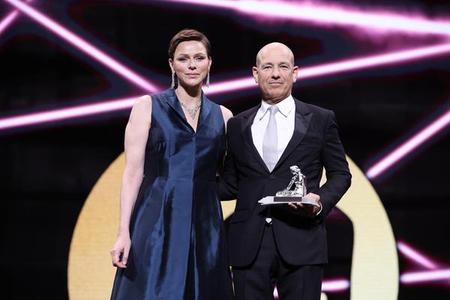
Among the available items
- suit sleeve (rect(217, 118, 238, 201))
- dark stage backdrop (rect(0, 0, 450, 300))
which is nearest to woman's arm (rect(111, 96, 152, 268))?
suit sleeve (rect(217, 118, 238, 201))

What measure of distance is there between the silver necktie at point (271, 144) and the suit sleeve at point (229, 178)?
134 millimetres

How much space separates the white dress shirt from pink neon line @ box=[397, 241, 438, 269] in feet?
4.66

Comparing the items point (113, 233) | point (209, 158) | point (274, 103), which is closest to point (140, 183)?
point (209, 158)

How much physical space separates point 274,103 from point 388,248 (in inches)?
56.4

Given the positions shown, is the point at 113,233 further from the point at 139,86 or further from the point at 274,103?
the point at 274,103

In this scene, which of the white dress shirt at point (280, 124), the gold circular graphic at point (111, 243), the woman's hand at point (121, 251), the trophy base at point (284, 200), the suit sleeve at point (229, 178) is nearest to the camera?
the trophy base at point (284, 200)

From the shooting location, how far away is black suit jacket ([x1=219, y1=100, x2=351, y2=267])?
8.46 ft

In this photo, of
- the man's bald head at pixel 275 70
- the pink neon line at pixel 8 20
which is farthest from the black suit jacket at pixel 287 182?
the pink neon line at pixel 8 20

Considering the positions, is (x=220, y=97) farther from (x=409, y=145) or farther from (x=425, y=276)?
(x=425, y=276)

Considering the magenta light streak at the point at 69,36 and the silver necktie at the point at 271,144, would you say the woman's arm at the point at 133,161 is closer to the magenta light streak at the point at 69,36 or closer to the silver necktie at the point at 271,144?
the silver necktie at the point at 271,144

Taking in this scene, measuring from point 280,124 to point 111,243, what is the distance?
1.48 meters

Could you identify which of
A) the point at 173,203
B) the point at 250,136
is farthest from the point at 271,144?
the point at 173,203

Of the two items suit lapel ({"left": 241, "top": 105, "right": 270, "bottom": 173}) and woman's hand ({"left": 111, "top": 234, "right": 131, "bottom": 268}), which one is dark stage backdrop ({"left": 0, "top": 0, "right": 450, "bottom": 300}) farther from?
woman's hand ({"left": 111, "top": 234, "right": 131, "bottom": 268})

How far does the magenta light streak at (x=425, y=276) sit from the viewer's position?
12.6ft
